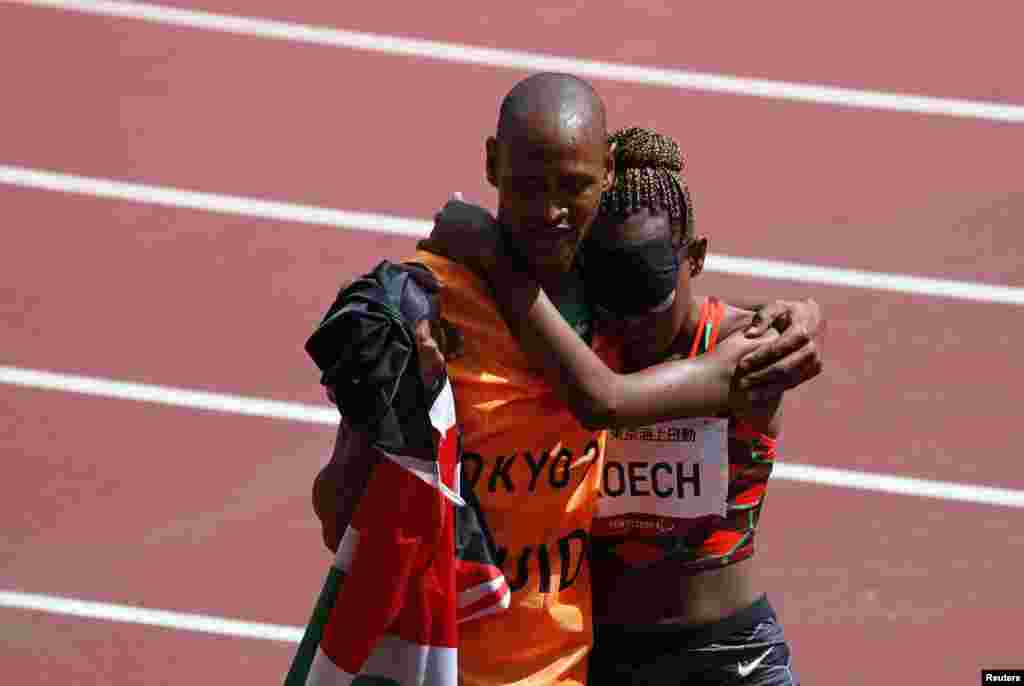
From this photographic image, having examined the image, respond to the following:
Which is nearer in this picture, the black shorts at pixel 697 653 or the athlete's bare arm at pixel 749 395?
the athlete's bare arm at pixel 749 395

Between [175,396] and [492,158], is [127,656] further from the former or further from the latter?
[492,158]

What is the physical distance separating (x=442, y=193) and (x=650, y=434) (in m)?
4.43

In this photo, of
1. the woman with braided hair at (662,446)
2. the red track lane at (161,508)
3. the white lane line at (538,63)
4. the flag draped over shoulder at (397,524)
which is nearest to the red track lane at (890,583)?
the red track lane at (161,508)

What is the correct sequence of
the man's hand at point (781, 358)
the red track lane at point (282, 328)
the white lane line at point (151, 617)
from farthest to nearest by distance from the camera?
the red track lane at point (282, 328), the white lane line at point (151, 617), the man's hand at point (781, 358)

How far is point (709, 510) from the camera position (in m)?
3.57

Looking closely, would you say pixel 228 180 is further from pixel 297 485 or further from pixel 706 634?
pixel 706 634

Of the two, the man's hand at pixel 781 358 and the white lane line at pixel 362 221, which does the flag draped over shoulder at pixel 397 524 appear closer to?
the man's hand at pixel 781 358

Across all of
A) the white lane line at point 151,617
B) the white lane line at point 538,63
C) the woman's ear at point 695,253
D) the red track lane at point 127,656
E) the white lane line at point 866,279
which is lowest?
the red track lane at point 127,656

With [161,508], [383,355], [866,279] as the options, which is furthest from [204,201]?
[383,355]

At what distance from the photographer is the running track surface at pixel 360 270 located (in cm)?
646

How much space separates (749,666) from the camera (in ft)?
12.2

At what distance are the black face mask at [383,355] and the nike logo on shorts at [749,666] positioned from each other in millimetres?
1061

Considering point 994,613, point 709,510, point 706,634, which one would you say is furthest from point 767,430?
point 994,613

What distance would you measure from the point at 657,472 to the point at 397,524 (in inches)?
26.9
